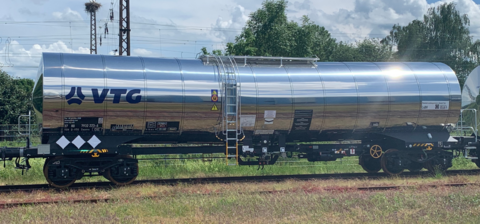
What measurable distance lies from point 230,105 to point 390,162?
6.65 metres

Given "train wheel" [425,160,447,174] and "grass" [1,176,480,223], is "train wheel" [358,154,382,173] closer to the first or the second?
"train wheel" [425,160,447,174]

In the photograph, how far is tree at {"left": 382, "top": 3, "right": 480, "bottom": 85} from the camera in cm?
5062

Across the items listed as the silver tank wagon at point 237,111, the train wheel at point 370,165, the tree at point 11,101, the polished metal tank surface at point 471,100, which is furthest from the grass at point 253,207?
the tree at point 11,101

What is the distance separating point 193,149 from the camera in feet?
43.9

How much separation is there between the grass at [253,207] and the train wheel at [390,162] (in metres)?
3.18

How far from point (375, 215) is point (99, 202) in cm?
654

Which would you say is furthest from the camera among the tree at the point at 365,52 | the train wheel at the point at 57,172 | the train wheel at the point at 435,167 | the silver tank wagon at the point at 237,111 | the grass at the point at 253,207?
the tree at the point at 365,52

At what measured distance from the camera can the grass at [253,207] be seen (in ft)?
27.4

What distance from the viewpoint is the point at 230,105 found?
1289 centimetres

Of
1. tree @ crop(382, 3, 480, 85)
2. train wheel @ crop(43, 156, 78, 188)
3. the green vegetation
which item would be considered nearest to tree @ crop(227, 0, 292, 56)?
the green vegetation

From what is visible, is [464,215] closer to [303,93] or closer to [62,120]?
[303,93]

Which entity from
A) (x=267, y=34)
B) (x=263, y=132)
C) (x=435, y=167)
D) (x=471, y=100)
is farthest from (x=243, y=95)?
(x=267, y=34)

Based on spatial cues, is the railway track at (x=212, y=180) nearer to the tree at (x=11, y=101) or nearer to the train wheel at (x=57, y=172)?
the train wheel at (x=57, y=172)

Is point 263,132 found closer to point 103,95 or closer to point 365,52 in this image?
point 103,95
